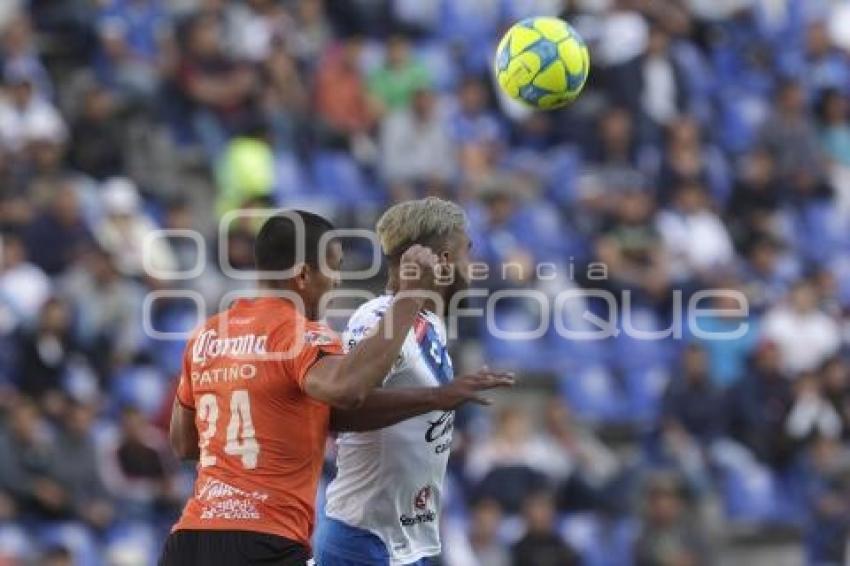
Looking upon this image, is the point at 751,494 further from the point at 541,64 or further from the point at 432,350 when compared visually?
the point at 432,350

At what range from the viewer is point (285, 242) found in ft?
22.2

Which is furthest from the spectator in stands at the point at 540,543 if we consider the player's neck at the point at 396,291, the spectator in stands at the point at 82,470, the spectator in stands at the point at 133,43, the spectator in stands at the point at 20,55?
the player's neck at the point at 396,291

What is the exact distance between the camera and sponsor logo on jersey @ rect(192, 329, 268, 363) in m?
6.72

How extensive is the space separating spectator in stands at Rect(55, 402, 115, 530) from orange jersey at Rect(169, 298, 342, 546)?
6.49 m

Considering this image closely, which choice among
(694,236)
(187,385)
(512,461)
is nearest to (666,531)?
(512,461)

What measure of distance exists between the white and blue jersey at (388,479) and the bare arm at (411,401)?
1.66 feet

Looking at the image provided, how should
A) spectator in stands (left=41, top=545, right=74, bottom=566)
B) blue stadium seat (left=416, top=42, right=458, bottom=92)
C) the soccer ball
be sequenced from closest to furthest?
1. the soccer ball
2. spectator in stands (left=41, top=545, right=74, bottom=566)
3. blue stadium seat (left=416, top=42, right=458, bottom=92)

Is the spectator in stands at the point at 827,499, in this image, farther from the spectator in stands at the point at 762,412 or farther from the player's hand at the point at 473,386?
the player's hand at the point at 473,386

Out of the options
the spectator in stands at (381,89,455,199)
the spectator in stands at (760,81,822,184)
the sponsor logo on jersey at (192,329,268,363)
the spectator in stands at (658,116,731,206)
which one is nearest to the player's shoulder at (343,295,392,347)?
the sponsor logo on jersey at (192,329,268,363)

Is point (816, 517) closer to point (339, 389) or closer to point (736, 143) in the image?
point (736, 143)

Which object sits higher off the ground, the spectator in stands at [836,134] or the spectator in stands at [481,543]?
the spectator in stands at [836,134]

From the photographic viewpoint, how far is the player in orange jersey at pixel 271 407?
661 centimetres

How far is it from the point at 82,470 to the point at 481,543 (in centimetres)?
318

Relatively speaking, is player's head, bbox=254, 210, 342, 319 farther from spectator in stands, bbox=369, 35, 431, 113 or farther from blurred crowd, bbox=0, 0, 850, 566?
spectator in stands, bbox=369, 35, 431, 113
